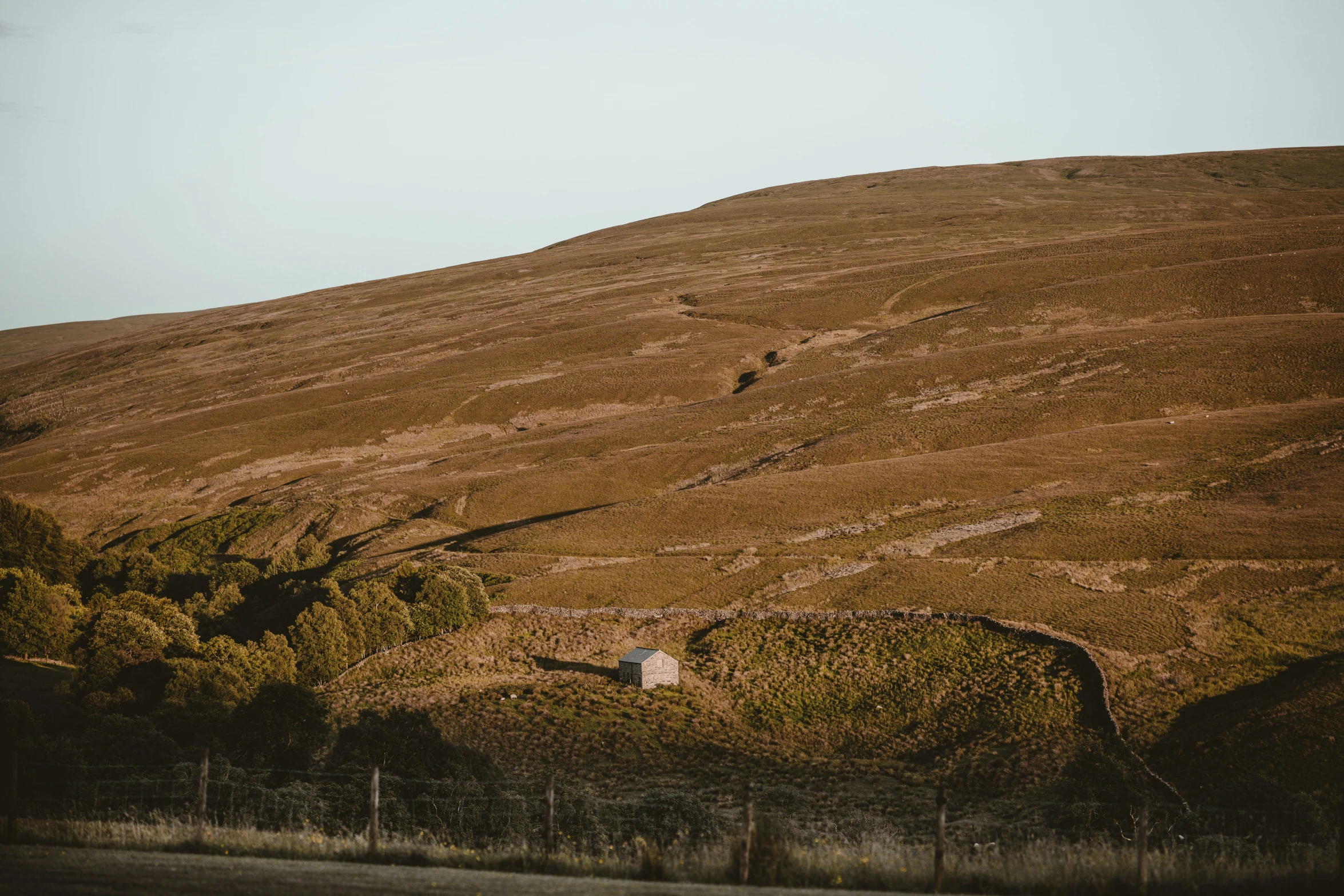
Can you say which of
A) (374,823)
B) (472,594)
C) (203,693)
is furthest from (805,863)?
(472,594)

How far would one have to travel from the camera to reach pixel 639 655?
169ft

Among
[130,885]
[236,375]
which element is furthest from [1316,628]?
[236,375]

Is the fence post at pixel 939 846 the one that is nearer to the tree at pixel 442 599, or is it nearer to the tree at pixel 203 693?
the tree at pixel 203 693

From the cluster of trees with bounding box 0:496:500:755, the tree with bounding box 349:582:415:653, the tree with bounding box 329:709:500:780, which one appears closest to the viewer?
the tree with bounding box 329:709:500:780

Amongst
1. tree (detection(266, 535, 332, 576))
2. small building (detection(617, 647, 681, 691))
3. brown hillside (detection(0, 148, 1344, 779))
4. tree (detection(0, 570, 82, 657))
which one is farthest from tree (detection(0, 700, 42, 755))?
tree (detection(266, 535, 332, 576))

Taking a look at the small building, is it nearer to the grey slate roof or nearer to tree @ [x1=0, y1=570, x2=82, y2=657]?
the grey slate roof

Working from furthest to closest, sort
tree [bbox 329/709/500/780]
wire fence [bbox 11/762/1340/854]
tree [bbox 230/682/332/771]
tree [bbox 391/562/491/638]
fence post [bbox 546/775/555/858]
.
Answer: tree [bbox 391/562/491/638], tree [bbox 230/682/332/771], tree [bbox 329/709/500/780], wire fence [bbox 11/762/1340/854], fence post [bbox 546/775/555/858]

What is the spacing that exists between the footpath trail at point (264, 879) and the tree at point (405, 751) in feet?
42.0

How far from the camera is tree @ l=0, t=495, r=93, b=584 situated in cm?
8562

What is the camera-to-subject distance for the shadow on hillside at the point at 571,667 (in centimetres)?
5344

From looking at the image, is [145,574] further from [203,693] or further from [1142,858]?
[1142,858]

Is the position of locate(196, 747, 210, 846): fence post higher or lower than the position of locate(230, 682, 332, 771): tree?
higher

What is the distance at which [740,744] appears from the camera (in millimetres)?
44562

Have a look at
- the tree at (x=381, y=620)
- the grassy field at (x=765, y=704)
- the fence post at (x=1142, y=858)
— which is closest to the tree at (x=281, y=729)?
the grassy field at (x=765, y=704)
